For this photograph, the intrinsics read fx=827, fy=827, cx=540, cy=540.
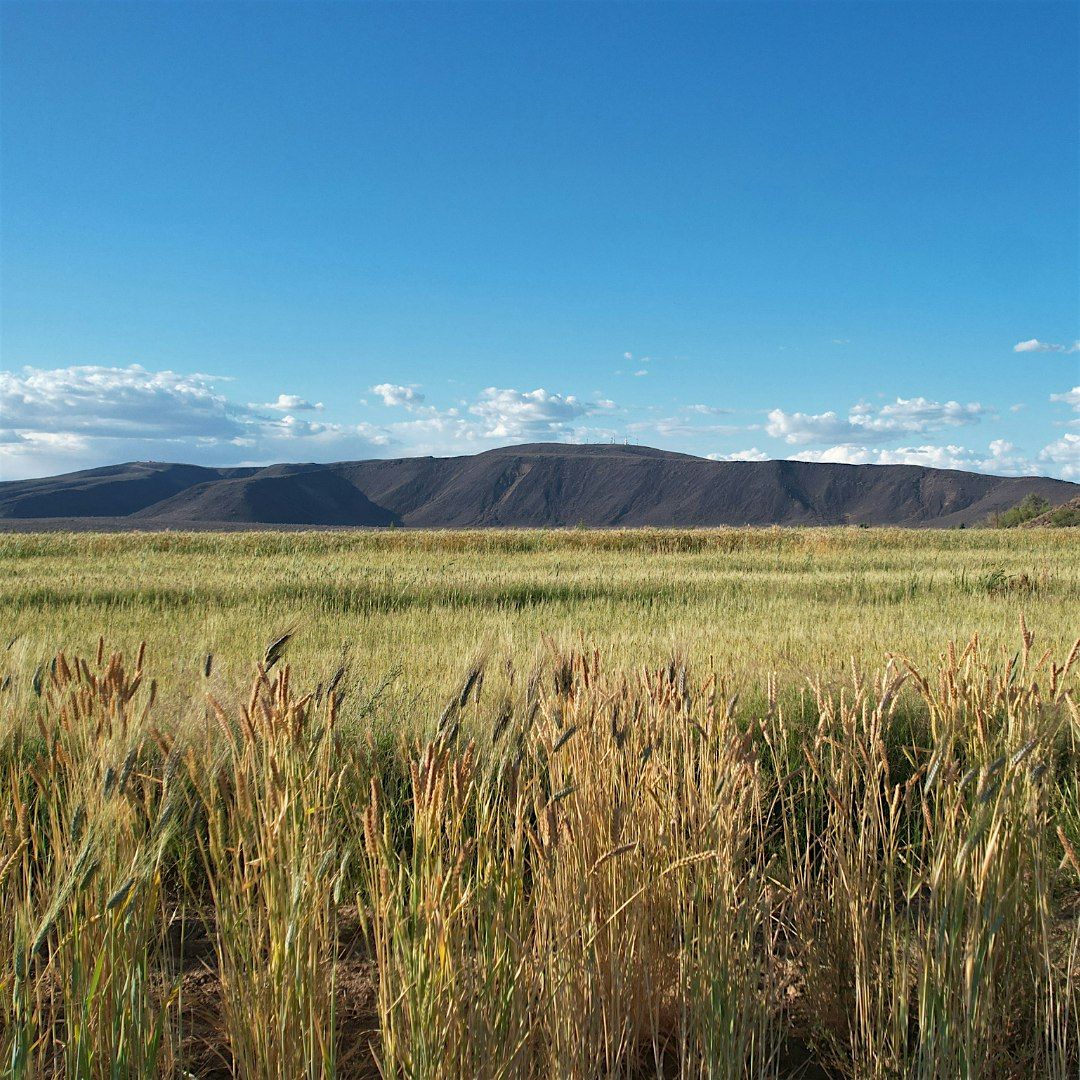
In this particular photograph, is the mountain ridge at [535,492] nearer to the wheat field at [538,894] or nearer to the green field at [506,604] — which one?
the green field at [506,604]

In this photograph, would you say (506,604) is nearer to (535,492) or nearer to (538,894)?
(538,894)

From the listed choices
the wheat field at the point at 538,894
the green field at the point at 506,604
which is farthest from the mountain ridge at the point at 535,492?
the wheat field at the point at 538,894

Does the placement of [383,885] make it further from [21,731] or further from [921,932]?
[21,731]

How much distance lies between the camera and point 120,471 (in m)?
115

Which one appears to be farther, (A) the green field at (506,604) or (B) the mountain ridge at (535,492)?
(B) the mountain ridge at (535,492)

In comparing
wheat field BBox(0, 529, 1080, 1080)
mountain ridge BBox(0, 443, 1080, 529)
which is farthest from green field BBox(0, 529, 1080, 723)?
mountain ridge BBox(0, 443, 1080, 529)

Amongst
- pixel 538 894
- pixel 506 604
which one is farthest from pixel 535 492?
pixel 538 894

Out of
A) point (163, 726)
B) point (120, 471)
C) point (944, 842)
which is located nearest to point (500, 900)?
point (944, 842)

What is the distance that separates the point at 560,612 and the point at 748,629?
2397 millimetres

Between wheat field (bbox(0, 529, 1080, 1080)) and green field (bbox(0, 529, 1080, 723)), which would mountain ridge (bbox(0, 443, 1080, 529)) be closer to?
green field (bbox(0, 529, 1080, 723))

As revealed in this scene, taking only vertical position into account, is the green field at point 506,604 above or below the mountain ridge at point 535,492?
below

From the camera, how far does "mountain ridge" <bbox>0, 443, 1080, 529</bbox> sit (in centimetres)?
9219

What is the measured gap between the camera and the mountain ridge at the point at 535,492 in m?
92.2

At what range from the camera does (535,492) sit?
110750 mm
